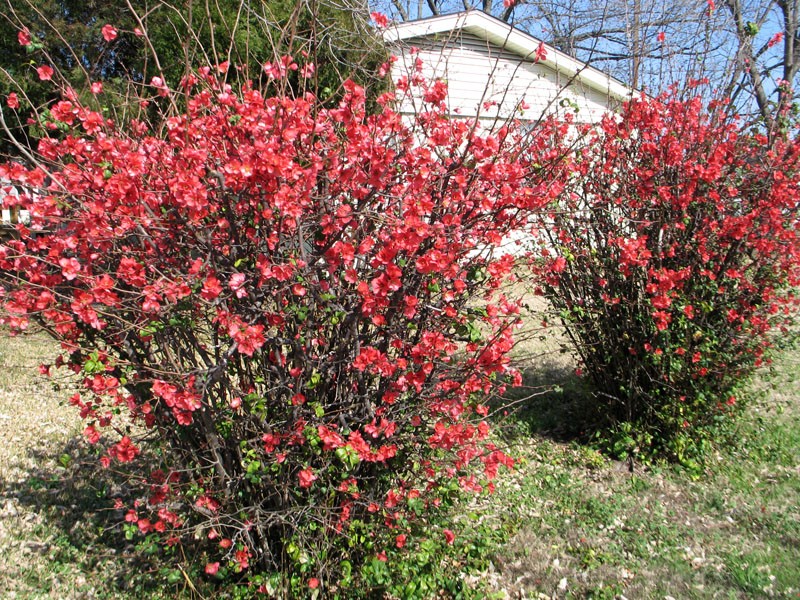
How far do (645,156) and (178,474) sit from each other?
3126mm

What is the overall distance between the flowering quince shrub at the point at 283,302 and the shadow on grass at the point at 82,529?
52 cm

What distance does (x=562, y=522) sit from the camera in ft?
11.1

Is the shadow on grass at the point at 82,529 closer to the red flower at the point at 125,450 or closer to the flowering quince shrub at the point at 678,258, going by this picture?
the red flower at the point at 125,450

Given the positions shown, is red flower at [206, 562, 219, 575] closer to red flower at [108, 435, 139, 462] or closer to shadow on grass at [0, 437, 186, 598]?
shadow on grass at [0, 437, 186, 598]

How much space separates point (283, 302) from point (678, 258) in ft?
8.76

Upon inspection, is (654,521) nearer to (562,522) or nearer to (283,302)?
(562,522)

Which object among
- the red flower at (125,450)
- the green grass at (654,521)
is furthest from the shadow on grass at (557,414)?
the red flower at (125,450)

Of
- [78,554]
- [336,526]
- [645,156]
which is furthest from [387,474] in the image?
[645,156]

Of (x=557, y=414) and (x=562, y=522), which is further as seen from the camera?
(x=557, y=414)

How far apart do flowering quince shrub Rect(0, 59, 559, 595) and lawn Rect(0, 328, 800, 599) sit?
0.40 metres

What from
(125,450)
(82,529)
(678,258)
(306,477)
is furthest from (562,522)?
(82,529)

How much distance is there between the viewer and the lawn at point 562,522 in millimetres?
2844

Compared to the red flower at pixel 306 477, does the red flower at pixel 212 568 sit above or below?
below

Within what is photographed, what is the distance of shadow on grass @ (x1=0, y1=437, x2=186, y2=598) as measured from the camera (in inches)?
109
